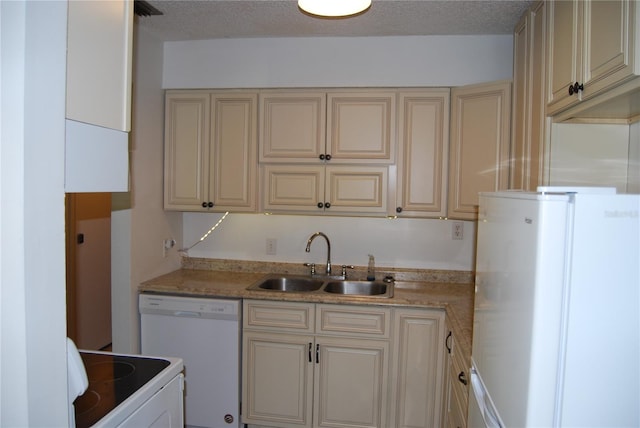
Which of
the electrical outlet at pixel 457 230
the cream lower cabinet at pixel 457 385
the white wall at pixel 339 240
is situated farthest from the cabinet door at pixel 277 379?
the electrical outlet at pixel 457 230

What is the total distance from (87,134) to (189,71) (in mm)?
2220

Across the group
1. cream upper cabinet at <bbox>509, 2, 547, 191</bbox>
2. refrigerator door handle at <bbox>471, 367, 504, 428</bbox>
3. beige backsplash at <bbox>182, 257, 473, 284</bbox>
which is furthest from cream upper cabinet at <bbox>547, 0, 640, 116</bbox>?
beige backsplash at <bbox>182, 257, 473, 284</bbox>

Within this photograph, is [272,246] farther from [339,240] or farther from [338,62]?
[338,62]

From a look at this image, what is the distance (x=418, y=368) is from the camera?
2.45 m

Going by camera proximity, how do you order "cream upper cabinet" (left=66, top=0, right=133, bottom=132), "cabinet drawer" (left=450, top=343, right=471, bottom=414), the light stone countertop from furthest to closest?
the light stone countertop < "cabinet drawer" (left=450, top=343, right=471, bottom=414) < "cream upper cabinet" (left=66, top=0, right=133, bottom=132)

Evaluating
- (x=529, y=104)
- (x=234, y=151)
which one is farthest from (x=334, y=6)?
(x=234, y=151)

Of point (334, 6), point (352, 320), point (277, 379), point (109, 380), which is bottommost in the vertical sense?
point (277, 379)

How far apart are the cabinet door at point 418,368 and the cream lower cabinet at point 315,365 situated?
80 mm

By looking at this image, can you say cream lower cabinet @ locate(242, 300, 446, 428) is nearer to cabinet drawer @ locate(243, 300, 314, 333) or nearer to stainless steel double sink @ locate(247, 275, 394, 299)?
cabinet drawer @ locate(243, 300, 314, 333)

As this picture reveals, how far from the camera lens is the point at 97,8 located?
907mm

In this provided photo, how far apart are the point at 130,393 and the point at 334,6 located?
4.93ft

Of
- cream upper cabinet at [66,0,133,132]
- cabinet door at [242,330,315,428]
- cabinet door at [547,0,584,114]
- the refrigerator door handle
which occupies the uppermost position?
cabinet door at [547,0,584,114]

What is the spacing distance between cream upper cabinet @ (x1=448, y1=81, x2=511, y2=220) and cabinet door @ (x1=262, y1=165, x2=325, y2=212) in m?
0.83

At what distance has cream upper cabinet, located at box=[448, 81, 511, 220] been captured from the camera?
2.43 metres
